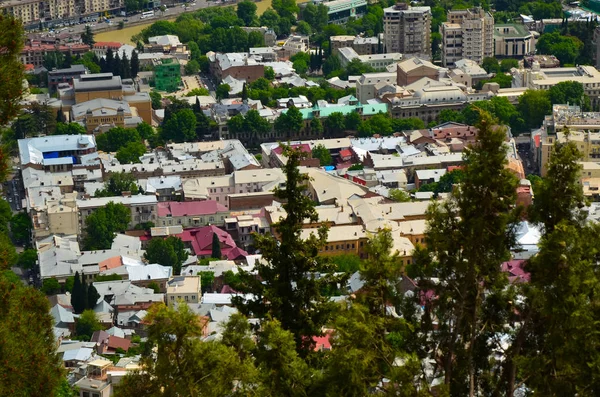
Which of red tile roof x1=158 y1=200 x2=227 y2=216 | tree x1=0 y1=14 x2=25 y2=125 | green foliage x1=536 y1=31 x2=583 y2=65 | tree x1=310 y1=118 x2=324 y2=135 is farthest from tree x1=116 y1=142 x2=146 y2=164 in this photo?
tree x1=0 y1=14 x2=25 y2=125

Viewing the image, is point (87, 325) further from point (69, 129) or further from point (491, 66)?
point (491, 66)

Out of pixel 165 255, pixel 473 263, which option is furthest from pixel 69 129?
pixel 473 263

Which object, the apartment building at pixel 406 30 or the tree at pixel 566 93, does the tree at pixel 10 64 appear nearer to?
the tree at pixel 566 93

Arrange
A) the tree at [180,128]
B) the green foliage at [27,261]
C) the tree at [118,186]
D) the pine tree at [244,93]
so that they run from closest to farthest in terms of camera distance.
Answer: the green foliage at [27,261] → the tree at [118,186] → the tree at [180,128] → the pine tree at [244,93]

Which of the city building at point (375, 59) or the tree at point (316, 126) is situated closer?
the tree at point (316, 126)

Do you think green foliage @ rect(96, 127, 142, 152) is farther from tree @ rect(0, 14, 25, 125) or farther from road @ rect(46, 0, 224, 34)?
tree @ rect(0, 14, 25, 125)

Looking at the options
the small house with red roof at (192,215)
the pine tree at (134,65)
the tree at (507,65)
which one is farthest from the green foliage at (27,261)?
the tree at (507,65)

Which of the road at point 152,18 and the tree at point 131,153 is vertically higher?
the road at point 152,18

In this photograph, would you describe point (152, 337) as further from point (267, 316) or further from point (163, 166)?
point (163, 166)
